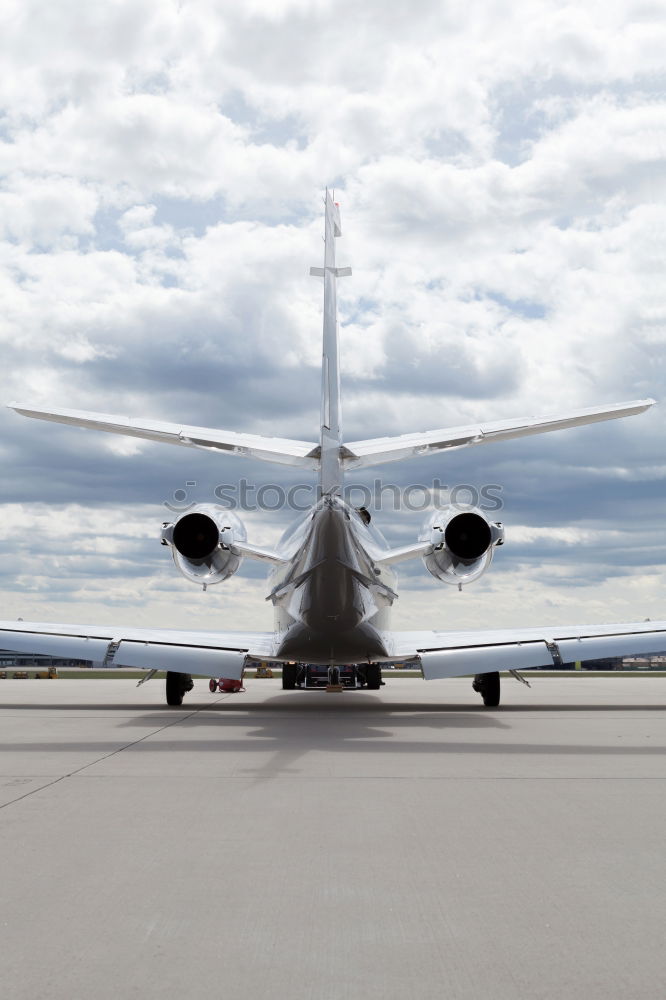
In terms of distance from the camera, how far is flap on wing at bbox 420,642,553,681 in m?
16.0

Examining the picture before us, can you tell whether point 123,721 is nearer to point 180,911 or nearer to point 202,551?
point 202,551

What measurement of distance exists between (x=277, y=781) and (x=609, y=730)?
7.29m

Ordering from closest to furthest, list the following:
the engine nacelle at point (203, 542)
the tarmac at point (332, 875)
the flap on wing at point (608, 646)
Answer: the tarmac at point (332, 875), the engine nacelle at point (203, 542), the flap on wing at point (608, 646)

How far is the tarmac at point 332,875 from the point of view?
348 centimetres

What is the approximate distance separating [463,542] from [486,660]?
8.33 ft

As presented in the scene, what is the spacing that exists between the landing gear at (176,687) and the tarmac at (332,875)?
29.0 ft

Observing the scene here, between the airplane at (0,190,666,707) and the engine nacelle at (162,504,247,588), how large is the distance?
18 mm

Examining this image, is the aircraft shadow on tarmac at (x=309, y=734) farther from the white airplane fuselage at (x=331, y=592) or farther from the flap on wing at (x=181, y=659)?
the white airplane fuselage at (x=331, y=592)

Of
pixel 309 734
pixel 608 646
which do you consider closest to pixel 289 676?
pixel 608 646

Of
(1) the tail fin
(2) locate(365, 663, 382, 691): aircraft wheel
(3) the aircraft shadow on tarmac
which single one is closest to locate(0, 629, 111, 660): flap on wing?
(3) the aircraft shadow on tarmac

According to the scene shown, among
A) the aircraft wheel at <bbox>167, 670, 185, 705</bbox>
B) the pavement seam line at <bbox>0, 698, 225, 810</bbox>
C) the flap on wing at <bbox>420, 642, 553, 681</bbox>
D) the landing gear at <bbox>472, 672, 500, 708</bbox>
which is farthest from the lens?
the landing gear at <bbox>472, 672, 500, 708</bbox>

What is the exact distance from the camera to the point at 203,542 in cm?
1473

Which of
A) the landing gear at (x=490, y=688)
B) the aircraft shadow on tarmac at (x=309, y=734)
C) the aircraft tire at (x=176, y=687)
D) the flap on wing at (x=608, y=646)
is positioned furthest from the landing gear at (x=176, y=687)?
the flap on wing at (x=608, y=646)

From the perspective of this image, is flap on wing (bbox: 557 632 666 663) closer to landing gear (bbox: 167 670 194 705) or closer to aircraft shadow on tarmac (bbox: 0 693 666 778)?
aircraft shadow on tarmac (bbox: 0 693 666 778)
